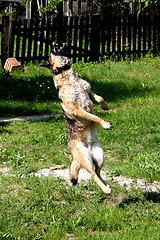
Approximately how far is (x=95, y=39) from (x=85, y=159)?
36.3 feet

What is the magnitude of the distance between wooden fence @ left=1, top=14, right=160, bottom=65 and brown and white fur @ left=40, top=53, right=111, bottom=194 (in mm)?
9410

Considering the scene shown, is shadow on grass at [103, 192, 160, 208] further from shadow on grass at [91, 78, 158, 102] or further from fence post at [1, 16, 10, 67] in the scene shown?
fence post at [1, 16, 10, 67]

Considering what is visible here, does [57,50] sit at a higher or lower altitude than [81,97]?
higher

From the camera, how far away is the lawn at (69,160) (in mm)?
4383

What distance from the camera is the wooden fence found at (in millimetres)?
13656

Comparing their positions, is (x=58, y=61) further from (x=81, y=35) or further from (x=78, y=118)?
(x=81, y=35)

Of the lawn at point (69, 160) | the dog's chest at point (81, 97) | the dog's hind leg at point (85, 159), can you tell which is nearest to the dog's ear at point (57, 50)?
the dog's chest at point (81, 97)

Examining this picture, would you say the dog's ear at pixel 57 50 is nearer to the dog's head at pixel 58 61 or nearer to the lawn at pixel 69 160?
the dog's head at pixel 58 61

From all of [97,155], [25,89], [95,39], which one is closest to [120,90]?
[25,89]

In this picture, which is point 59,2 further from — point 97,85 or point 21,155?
point 21,155

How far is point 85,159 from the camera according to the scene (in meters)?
4.39

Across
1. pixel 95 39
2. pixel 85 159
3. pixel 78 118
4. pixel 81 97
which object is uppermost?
pixel 95 39

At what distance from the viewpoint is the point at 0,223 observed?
448 cm

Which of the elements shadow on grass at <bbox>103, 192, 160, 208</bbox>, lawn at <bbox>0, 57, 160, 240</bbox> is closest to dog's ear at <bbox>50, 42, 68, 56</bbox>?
lawn at <bbox>0, 57, 160, 240</bbox>
